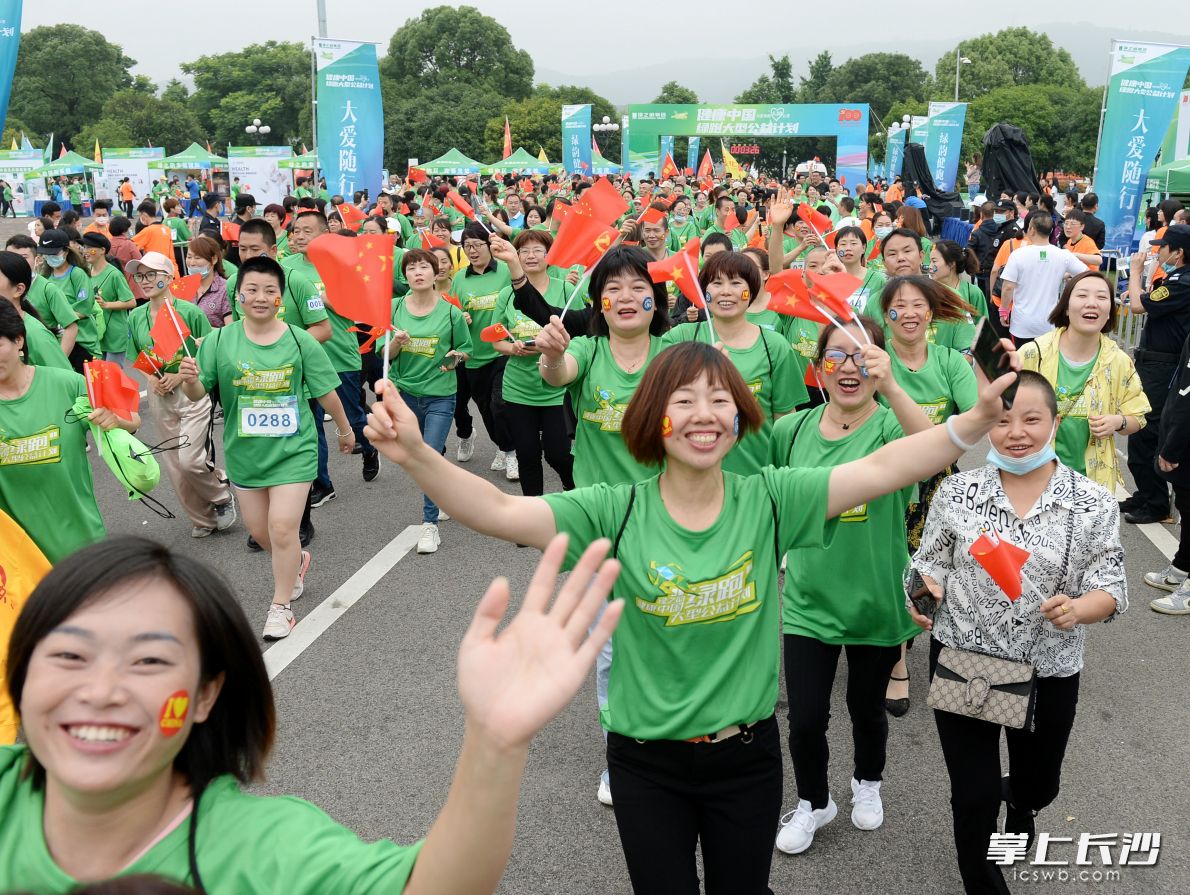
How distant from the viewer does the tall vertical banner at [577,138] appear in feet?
103

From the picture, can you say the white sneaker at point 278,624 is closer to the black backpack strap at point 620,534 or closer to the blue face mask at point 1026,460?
the black backpack strap at point 620,534

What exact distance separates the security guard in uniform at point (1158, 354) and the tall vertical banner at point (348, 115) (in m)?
11.6

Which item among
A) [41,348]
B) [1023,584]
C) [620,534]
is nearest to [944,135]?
[41,348]

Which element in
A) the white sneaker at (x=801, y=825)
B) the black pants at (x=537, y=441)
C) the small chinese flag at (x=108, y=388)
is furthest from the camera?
the black pants at (x=537, y=441)

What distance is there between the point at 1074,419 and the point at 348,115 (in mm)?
13166

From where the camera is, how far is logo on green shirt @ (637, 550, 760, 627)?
2.69 meters

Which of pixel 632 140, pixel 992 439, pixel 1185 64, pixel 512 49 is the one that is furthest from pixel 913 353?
pixel 512 49

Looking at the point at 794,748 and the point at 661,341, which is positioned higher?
the point at 661,341

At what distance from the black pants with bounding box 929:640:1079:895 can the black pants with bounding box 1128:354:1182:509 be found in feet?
16.3

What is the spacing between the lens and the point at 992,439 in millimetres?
3254

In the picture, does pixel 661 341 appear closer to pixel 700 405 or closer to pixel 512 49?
pixel 700 405

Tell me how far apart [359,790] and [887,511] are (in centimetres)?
237

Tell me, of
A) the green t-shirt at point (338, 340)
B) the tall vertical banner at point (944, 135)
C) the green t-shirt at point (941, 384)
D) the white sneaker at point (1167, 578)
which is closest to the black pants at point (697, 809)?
the green t-shirt at point (941, 384)

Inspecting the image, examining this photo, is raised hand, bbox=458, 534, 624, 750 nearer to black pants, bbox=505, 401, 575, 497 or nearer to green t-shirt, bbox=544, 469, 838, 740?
green t-shirt, bbox=544, 469, 838, 740
